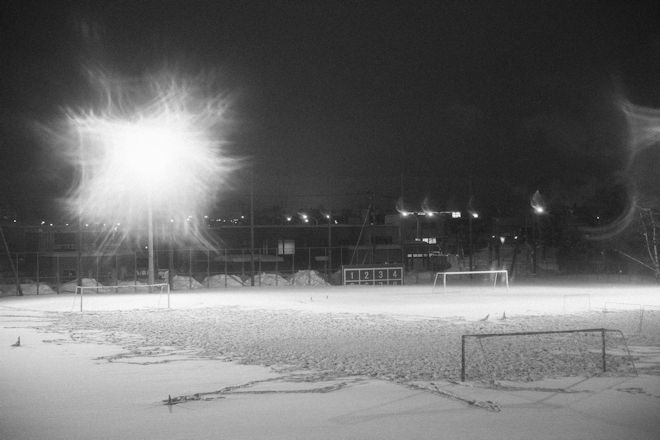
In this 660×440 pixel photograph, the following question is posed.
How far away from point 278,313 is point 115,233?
973 inches

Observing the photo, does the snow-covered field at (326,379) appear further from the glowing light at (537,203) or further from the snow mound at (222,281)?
the glowing light at (537,203)

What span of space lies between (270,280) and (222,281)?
9.97 ft

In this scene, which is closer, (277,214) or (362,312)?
(362,312)

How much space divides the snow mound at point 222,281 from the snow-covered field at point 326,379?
816 inches

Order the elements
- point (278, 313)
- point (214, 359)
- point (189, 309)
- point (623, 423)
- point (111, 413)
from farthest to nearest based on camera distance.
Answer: point (189, 309), point (278, 313), point (214, 359), point (111, 413), point (623, 423)

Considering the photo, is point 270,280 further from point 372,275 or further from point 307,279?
point 372,275

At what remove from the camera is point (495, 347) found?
12.7 metres

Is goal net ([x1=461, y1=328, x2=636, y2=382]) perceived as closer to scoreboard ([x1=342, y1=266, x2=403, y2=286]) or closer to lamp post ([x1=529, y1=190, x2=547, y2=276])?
scoreboard ([x1=342, y1=266, x2=403, y2=286])

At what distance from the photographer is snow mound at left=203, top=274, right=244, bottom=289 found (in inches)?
1582

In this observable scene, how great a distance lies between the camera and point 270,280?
41938mm

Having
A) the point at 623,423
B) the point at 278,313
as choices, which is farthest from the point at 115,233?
the point at 623,423

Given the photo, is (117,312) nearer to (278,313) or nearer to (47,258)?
(278,313)

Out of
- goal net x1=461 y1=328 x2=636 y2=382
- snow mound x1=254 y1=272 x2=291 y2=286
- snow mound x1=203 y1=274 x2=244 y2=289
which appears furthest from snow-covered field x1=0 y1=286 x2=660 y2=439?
snow mound x1=254 y1=272 x2=291 y2=286

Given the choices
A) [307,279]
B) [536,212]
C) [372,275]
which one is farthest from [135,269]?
[536,212]
